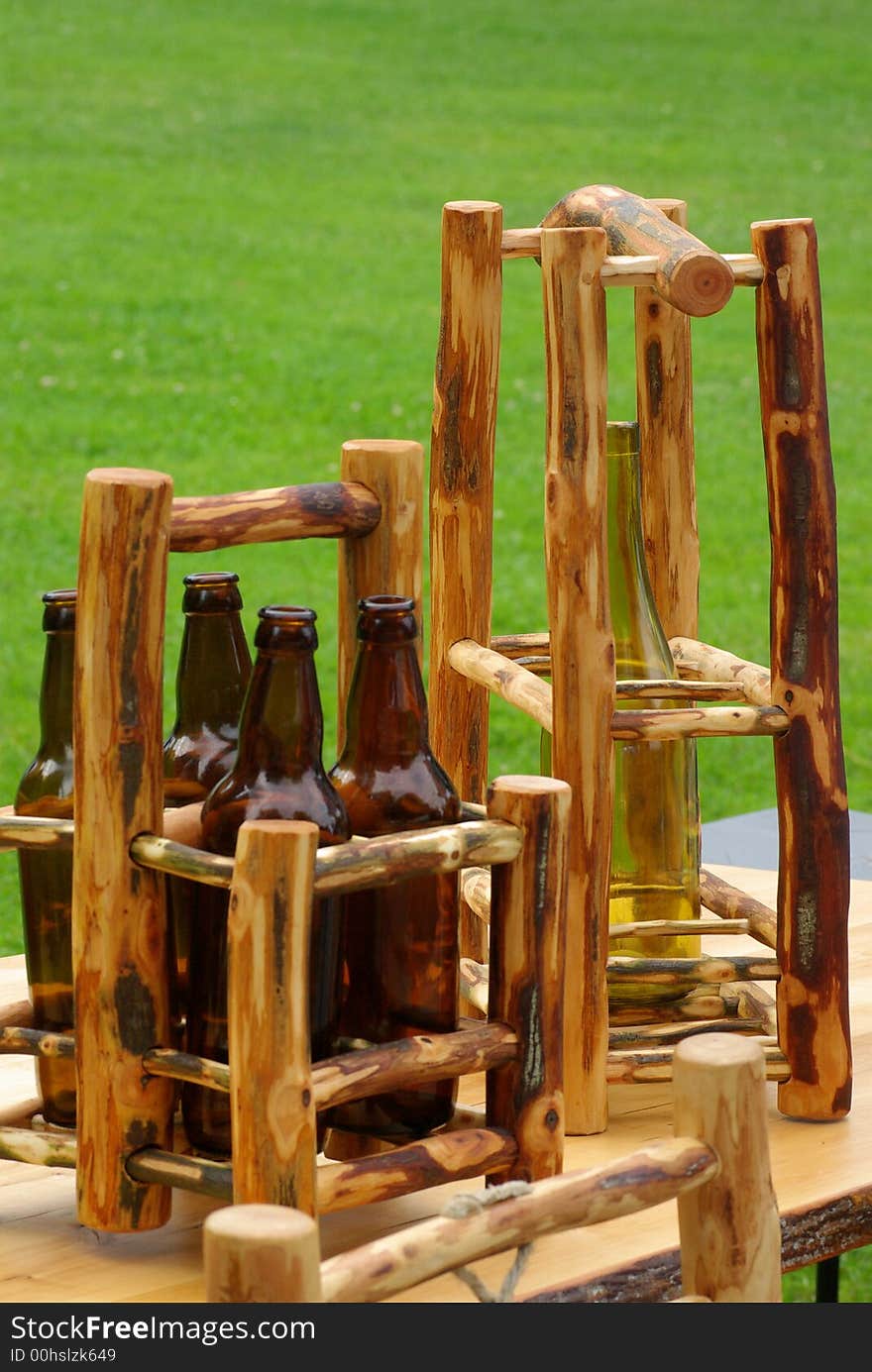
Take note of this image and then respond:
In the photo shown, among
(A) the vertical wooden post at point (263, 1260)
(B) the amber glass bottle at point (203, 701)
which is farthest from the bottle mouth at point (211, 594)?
(A) the vertical wooden post at point (263, 1260)

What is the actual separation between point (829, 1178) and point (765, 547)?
4403mm

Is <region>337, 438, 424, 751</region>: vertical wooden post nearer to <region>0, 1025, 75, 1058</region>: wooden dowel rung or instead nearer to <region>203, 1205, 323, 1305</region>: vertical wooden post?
<region>0, 1025, 75, 1058</region>: wooden dowel rung

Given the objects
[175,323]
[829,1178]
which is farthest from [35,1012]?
[175,323]

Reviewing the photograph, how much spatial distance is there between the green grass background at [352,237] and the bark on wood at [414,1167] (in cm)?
183

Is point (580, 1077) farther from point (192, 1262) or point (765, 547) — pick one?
point (765, 547)

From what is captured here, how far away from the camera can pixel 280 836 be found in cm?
100

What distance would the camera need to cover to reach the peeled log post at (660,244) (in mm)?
1269

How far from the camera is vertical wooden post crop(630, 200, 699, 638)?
162cm

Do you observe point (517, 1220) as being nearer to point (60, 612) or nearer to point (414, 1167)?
point (414, 1167)

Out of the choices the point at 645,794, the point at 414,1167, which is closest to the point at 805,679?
the point at 645,794

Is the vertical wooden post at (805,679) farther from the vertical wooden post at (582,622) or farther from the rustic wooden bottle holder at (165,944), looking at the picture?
the rustic wooden bottle holder at (165,944)

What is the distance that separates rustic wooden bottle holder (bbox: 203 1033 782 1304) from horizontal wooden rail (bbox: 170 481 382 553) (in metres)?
0.41

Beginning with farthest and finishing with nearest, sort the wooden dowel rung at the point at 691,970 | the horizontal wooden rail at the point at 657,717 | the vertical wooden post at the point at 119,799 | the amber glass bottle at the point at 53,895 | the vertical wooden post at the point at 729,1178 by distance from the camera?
the wooden dowel rung at the point at 691,970
the horizontal wooden rail at the point at 657,717
the amber glass bottle at the point at 53,895
the vertical wooden post at the point at 119,799
the vertical wooden post at the point at 729,1178

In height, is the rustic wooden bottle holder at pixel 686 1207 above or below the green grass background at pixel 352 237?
below
